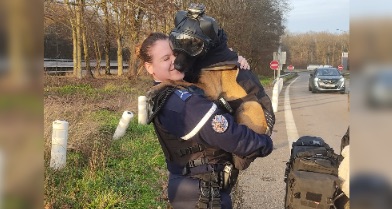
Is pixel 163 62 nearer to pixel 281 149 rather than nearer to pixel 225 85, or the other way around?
pixel 225 85

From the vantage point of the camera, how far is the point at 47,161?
5949 millimetres

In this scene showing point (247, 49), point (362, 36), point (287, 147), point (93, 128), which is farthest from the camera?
point (247, 49)

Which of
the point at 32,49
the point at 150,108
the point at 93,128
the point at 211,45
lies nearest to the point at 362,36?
the point at 32,49

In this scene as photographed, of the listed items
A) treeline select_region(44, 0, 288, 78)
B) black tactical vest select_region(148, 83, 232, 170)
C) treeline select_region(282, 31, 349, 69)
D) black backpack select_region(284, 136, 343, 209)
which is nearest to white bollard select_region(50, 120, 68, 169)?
treeline select_region(44, 0, 288, 78)

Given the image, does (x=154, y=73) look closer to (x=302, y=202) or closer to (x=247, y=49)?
(x=302, y=202)

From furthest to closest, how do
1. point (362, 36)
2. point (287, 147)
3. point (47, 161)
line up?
point (287, 147) → point (47, 161) → point (362, 36)

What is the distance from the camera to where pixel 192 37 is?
Result: 2260 mm

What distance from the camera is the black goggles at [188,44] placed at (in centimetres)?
227

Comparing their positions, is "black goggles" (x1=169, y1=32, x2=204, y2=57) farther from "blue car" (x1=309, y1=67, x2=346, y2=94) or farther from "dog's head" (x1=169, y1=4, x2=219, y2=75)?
"blue car" (x1=309, y1=67, x2=346, y2=94)

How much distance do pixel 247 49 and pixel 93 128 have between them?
1404 inches

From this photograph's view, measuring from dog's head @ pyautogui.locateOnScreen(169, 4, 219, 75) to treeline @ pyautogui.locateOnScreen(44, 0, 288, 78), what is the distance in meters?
0.36

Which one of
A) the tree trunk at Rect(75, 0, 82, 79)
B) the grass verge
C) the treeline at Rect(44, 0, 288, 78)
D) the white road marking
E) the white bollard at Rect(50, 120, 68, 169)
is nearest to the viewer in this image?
the grass verge

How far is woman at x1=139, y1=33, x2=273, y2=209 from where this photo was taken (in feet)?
7.25

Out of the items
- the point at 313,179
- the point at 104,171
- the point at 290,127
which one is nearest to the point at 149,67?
the point at 313,179
